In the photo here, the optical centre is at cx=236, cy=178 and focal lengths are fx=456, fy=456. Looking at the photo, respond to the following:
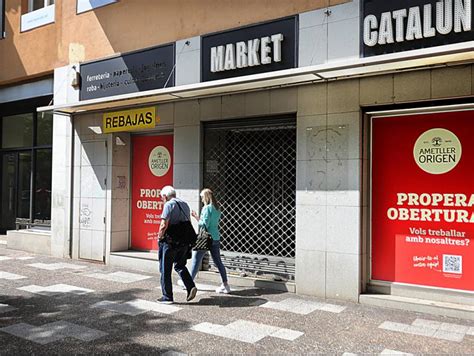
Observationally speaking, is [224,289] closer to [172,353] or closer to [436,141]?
[172,353]

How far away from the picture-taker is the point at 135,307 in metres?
6.40

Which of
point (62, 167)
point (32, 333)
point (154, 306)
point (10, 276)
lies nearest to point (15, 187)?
point (62, 167)

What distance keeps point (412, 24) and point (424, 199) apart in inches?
95.2

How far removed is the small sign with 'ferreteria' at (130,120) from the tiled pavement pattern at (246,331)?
15.2 ft

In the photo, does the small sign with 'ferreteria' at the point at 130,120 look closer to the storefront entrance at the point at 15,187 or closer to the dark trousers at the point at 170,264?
the dark trousers at the point at 170,264

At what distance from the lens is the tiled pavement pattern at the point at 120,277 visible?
27.0 ft

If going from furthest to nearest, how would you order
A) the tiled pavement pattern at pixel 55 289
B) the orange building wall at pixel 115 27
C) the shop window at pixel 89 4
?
1. the shop window at pixel 89 4
2. the orange building wall at pixel 115 27
3. the tiled pavement pattern at pixel 55 289

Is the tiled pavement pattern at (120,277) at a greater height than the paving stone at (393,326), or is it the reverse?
the tiled pavement pattern at (120,277)

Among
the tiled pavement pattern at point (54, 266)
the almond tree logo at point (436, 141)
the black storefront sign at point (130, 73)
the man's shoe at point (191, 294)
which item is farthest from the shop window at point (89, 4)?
the almond tree logo at point (436, 141)

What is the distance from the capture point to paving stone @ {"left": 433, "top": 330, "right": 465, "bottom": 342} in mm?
5156

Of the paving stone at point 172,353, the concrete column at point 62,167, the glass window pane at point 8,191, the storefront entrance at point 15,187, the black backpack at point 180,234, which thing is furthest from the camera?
the glass window pane at point 8,191

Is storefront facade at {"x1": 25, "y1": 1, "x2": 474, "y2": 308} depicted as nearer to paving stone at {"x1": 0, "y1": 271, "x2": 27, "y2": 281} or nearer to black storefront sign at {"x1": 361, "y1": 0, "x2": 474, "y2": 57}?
black storefront sign at {"x1": 361, "y1": 0, "x2": 474, "y2": 57}

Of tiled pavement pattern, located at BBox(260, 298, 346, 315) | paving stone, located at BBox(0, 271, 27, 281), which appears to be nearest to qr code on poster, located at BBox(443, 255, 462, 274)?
tiled pavement pattern, located at BBox(260, 298, 346, 315)

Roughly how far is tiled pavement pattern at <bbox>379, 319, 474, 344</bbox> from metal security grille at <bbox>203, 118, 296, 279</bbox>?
2.20m
